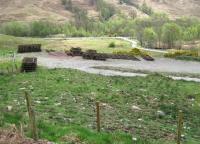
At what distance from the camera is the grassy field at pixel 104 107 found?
23531 millimetres

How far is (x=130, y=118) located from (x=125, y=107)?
4.01 m

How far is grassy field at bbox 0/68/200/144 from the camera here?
23.5 metres

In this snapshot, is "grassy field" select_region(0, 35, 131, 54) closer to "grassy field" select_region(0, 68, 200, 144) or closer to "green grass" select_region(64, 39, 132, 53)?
"green grass" select_region(64, 39, 132, 53)

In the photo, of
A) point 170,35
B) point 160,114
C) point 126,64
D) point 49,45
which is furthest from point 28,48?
point 170,35

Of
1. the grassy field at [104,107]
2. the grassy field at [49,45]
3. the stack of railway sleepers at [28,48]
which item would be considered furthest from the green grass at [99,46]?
the grassy field at [104,107]

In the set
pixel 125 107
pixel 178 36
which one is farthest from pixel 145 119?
pixel 178 36

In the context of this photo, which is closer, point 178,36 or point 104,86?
point 104,86

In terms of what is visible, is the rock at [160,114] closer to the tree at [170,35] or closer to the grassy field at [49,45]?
the grassy field at [49,45]

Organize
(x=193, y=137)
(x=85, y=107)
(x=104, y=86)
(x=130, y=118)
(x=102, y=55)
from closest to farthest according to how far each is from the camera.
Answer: (x=193, y=137), (x=130, y=118), (x=85, y=107), (x=104, y=86), (x=102, y=55)

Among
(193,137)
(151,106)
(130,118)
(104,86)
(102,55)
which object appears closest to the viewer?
(193,137)

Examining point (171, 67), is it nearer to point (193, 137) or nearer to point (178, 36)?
point (193, 137)

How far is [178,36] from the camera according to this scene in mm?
180750

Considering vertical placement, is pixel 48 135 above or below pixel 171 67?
above

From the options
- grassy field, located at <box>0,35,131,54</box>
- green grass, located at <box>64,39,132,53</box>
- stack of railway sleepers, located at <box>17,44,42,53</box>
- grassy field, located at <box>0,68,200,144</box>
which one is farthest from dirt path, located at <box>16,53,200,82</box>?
green grass, located at <box>64,39,132,53</box>
